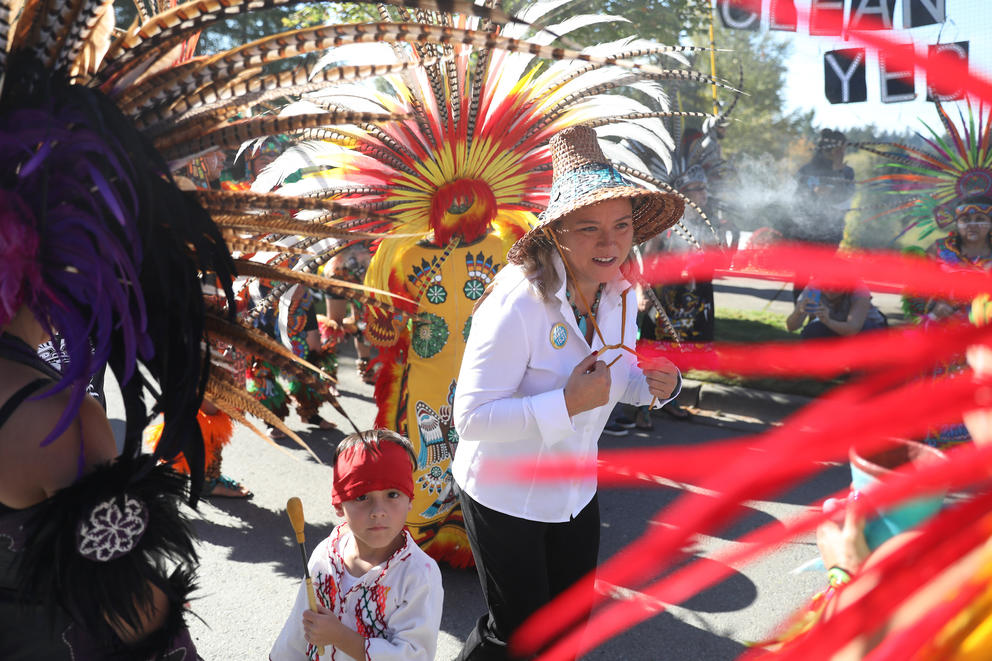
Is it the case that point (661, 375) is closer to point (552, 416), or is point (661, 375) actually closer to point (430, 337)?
point (552, 416)

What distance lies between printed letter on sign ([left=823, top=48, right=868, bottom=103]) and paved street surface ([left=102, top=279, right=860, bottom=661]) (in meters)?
1.96

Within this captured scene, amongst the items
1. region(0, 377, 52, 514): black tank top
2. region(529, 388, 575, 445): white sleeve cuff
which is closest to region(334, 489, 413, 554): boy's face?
region(529, 388, 575, 445): white sleeve cuff

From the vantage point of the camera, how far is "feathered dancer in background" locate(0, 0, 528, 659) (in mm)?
1143

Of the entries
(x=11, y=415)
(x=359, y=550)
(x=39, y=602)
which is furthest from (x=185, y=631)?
(x=359, y=550)

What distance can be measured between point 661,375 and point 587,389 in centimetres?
36

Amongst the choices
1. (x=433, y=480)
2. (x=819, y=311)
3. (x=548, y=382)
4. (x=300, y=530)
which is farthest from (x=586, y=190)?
(x=819, y=311)

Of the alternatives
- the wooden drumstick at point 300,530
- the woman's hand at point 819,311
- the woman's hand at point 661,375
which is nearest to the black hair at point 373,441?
the wooden drumstick at point 300,530

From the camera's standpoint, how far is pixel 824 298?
512 cm

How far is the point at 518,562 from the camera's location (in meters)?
2.10

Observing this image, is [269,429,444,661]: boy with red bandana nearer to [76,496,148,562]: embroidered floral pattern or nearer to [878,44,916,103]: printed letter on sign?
[76,496,148,562]: embroidered floral pattern

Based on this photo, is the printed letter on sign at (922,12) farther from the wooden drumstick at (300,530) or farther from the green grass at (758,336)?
the green grass at (758,336)

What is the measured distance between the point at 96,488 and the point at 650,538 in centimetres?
116

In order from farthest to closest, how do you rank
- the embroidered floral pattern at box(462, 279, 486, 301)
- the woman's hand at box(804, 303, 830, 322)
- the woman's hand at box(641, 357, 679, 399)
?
the woman's hand at box(804, 303, 830, 322), the embroidered floral pattern at box(462, 279, 486, 301), the woman's hand at box(641, 357, 679, 399)

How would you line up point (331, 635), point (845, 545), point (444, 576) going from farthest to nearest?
point (444, 576) → point (331, 635) → point (845, 545)
